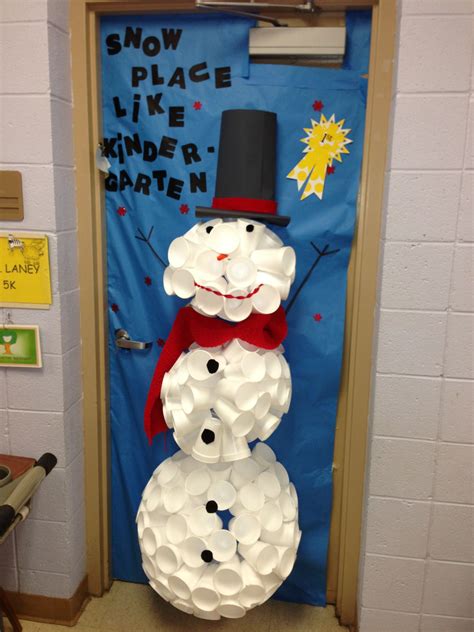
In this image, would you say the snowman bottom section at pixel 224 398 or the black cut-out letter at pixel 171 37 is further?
the black cut-out letter at pixel 171 37

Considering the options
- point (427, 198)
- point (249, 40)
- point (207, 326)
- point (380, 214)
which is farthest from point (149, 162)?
point (427, 198)

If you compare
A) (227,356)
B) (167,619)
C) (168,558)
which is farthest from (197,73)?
(167,619)

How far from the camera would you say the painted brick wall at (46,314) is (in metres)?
1.62

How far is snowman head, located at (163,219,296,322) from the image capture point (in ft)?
4.60

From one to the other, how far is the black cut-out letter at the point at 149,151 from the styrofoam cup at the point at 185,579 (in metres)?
1.25

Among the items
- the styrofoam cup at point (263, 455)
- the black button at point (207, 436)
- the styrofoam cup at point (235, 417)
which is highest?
the styrofoam cup at point (235, 417)

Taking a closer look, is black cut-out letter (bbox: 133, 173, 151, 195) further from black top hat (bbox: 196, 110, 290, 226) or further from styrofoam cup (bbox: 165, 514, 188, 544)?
styrofoam cup (bbox: 165, 514, 188, 544)

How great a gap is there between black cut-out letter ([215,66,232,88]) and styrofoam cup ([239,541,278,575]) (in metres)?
1.37

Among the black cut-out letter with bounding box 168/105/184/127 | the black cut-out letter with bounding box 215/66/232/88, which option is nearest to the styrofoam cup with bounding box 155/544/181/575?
the black cut-out letter with bounding box 168/105/184/127

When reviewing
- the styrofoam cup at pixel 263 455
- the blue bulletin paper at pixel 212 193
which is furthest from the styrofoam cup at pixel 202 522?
the blue bulletin paper at pixel 212 193

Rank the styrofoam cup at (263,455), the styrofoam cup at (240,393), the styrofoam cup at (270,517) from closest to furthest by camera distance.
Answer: the styrofoam cup at (240,393)
the styrofoam cup at (270,517)
the styrofoam cup at (263,455)

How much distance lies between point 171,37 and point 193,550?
1.54 metres

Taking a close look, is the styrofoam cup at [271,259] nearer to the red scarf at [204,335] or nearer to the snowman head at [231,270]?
the snowman head at [231,270]

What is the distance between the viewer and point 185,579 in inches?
58.4
